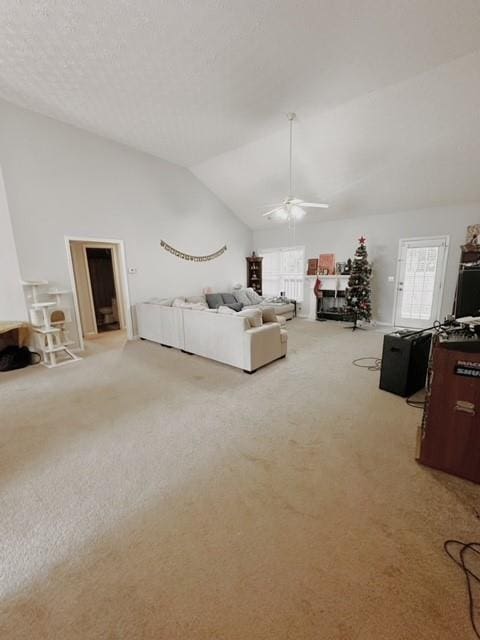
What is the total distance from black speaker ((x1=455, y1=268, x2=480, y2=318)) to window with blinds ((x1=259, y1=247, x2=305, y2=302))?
431 centimetres

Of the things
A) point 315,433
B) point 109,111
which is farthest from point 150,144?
point 315,433

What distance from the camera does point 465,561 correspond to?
4.36ft

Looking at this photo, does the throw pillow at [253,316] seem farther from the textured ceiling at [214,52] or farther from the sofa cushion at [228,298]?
the sofa cushion at [228,298]

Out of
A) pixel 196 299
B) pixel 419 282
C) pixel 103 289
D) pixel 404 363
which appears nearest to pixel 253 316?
pixel 404 363

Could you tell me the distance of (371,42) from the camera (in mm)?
2748

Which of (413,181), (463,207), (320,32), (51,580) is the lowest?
(51,580)

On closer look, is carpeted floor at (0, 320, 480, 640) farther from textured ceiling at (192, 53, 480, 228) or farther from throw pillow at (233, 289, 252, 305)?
throw pillow at (233, 289, 252, 305)

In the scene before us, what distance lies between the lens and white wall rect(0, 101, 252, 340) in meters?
4.05

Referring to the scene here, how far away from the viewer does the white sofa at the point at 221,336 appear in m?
3.64

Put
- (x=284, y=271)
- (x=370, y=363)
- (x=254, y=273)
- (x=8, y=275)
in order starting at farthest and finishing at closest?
(x=254, y=273) → (x=284, y=271) → (x=8, y=275) → (x=370, y=363)

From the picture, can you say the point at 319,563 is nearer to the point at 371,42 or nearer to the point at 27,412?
the point at 27,412

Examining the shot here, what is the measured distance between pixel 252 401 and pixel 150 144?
5.00 m

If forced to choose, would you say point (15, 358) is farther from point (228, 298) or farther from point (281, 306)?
point (281, 306)

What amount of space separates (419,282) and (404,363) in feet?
13.0
